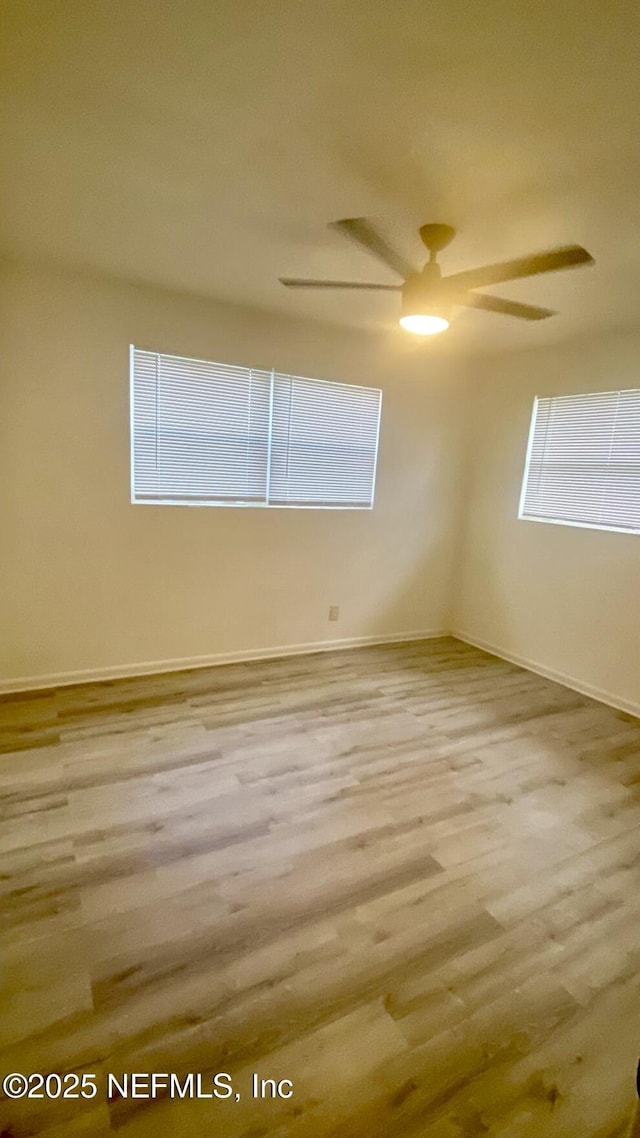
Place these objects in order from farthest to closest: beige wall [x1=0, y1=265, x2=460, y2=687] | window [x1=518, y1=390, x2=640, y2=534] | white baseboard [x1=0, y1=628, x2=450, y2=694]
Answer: window [x1=518, y1=390, x2=640, y2=534] < white baseboard [x1=0, y1=628, x2=450, y2=694] < beige wall [x1=0, y1=265, x2=460, y2=687]

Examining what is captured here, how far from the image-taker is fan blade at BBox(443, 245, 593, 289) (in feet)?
5.50

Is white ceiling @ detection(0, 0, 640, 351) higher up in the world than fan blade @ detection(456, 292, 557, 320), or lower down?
higher up

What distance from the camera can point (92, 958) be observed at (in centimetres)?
156

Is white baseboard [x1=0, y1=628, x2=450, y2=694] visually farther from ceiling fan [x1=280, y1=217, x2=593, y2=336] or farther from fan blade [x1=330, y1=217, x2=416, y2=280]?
fan blade [x1=330, y1=217, x2=416, y2=280]

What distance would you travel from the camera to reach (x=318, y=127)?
157 cm

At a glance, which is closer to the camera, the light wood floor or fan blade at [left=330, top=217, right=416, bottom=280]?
the light wood floor

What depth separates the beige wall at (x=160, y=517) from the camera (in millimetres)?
2960

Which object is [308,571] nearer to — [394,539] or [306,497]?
[306,497]

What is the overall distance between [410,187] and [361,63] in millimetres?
570

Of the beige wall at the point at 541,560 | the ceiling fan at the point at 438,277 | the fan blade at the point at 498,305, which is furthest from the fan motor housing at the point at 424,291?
the beige wall at the point at 541,560

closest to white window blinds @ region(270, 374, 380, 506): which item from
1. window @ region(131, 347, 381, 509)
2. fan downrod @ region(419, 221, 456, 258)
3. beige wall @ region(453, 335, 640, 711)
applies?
window @ region(131, 347, 381, 509)

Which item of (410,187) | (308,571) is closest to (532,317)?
(410,187)

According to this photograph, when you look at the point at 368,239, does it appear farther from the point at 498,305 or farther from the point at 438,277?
the point at 498,305

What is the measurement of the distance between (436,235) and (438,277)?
251 mm
